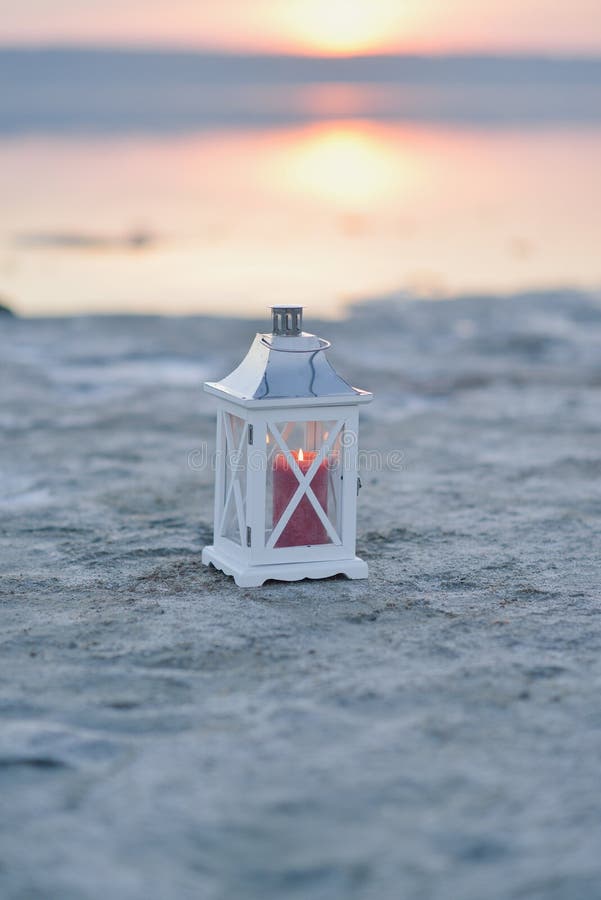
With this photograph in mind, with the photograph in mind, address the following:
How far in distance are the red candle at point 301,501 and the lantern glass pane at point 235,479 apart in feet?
0.54

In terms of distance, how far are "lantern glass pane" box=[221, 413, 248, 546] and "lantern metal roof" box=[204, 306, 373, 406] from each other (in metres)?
0.21

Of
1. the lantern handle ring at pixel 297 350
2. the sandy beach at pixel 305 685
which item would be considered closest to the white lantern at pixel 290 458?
the lantern handle ring at pixel 297 350

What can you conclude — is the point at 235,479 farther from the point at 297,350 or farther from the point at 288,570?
the point at 297,350

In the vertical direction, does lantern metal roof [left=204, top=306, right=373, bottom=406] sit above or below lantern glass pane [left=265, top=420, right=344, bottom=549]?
above

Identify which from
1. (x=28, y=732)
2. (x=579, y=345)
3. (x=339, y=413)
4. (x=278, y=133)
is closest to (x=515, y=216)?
(x=579, y=345)

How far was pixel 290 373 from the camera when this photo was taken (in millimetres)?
6426

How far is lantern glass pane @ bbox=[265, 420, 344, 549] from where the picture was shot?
6.46m

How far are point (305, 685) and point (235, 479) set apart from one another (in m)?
1.62

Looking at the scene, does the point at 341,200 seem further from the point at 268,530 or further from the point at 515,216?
the point at 268,530

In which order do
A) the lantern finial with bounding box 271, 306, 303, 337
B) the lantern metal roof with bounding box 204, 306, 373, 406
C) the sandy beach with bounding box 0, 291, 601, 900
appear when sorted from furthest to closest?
1. the lantern finial with bounding box 271, 306, 303, 337
2. the lantern metal roof with bounding box 204, 306, 373, 406
3. the sandy beach with bounding box 0, 291, 601, 900

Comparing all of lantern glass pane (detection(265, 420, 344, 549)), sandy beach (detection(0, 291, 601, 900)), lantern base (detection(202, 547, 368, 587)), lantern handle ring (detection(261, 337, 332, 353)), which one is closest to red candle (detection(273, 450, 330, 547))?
lantern glass pane (detection(265, 420, 344, 549))

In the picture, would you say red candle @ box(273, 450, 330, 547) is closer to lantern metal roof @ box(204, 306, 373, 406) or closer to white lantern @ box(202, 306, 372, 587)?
white lantern @ box(202, 306, 372, 587)

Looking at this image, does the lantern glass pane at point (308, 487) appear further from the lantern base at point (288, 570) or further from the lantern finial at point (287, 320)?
the lantern finial at point (287, 320)

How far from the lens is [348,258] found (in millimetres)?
22219
